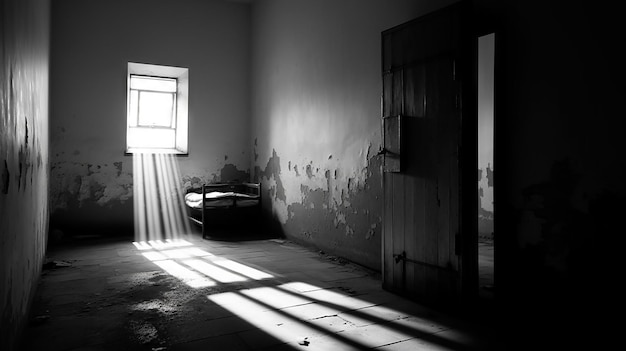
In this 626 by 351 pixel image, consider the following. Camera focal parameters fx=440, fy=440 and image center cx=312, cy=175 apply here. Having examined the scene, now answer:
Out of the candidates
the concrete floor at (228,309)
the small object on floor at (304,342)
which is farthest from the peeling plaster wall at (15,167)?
the small object on floor at (304,342)

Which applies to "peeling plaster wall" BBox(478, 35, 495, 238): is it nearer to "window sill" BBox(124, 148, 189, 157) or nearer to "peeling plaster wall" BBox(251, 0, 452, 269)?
"peeling plaster wall" BBox(251, 0, 452, 269)

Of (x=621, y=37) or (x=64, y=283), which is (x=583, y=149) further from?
(x=64, y=283)

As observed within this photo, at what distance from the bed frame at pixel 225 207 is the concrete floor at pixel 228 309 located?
1.44m

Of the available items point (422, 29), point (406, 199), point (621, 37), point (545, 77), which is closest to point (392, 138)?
point (406, 199)

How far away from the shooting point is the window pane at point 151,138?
6.93 m

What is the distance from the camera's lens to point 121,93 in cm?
642

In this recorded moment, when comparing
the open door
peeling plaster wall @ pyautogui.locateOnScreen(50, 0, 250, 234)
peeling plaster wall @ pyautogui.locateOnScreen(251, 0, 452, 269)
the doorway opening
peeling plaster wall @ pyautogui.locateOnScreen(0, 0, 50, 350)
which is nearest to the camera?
peeling plaster wall @ pyautogui.locateOnScreen(0, 0, 50, 350)

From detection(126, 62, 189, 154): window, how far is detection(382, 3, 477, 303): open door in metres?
4.35

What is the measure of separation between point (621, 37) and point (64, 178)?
21.0 feet

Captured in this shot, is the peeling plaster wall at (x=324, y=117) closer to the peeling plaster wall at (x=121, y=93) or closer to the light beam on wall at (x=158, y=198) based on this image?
the peeling plaster wall at (x=121, y=93)

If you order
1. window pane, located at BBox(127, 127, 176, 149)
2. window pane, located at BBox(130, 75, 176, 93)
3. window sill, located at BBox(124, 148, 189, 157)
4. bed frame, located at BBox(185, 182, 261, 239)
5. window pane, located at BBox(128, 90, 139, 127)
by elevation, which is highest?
window pane, located at BBox(130, 75, 176, 93)

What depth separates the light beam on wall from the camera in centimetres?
654

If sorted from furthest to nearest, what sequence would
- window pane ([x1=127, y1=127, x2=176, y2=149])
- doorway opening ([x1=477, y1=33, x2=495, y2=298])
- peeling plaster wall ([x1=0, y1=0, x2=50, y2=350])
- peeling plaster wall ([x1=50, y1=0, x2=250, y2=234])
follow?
window pane ([x1=127, y1=127, x2=176, y2=149]) < peeling plaster wall ([x1=50, y1=0, x2=250, y2=234]) < doorway opening ([x1=477, y1=33, x2=495, y2=298]) < peeling plaster wall ([x1=0, y1=0, x2=50, y2=350])

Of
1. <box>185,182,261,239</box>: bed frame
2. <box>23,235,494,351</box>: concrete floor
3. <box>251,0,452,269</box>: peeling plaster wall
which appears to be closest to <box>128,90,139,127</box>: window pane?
<box>185,182,261,239</box>: bed frame
